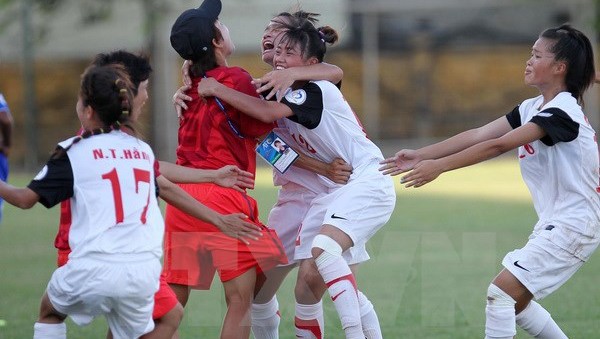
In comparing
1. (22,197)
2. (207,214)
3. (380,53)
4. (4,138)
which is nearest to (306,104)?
(207,214)

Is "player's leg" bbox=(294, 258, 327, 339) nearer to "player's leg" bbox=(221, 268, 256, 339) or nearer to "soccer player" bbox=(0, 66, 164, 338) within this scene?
"player's leg" bbox=(221, 268, 256, 339)

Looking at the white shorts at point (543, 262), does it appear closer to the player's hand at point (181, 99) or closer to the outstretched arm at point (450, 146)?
the outstretched arm at point (450, 146)

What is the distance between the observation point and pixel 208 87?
5117mm

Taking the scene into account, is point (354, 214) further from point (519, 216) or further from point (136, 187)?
point (519, 216)

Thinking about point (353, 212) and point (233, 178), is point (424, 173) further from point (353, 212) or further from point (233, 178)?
point (233, 178)

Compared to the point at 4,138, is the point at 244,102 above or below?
above

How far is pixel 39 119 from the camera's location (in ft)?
81.7

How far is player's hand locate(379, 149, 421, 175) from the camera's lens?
5094mm

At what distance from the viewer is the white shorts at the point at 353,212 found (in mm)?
5355

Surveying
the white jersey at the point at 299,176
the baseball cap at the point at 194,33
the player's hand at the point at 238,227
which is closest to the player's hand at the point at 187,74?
the baseball cap at the point at 194,33

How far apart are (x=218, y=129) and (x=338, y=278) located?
3.24ft

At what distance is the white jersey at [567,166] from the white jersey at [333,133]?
35.2 inches

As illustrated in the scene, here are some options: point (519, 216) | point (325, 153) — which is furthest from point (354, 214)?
point (519, 216)

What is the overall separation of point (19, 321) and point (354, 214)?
10.0 feet
